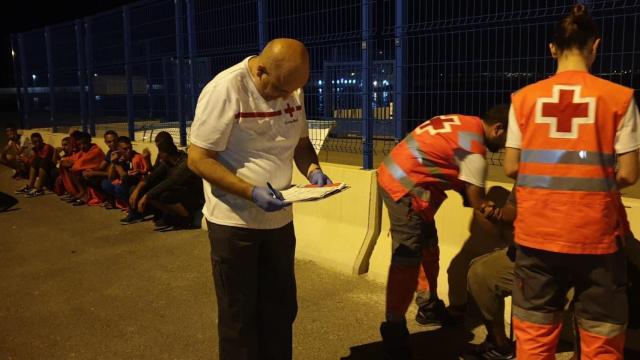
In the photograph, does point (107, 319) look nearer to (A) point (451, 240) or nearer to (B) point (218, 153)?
(B) point (218, 153)

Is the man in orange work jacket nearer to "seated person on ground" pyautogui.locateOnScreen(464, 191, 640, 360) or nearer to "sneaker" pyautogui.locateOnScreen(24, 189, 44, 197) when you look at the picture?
"seated person on ground" pyautogui.locateOnScreen(464, 191, 640, 360)

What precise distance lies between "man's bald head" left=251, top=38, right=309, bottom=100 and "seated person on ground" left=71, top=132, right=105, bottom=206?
7.17m

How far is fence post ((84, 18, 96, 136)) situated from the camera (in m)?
11.2

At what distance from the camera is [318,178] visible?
115 inches

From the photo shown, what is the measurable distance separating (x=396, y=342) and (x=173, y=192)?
428cm

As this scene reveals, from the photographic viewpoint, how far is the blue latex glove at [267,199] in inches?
95.5

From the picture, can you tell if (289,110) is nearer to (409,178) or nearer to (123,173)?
(409,178)

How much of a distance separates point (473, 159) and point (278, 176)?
121 cm

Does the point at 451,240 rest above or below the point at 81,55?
below

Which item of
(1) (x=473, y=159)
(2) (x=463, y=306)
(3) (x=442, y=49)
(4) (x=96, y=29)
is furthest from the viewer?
(4) (x=96, y=29)

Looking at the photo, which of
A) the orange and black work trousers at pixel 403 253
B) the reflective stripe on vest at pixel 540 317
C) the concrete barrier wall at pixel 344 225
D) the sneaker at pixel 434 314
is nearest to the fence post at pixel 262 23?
the concrete barrier wall at pixel 344 225

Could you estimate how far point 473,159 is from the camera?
330 cm

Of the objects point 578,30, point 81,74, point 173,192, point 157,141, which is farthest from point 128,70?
point 578,30

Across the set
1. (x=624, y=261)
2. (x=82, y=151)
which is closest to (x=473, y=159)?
(x=624, y=261)
